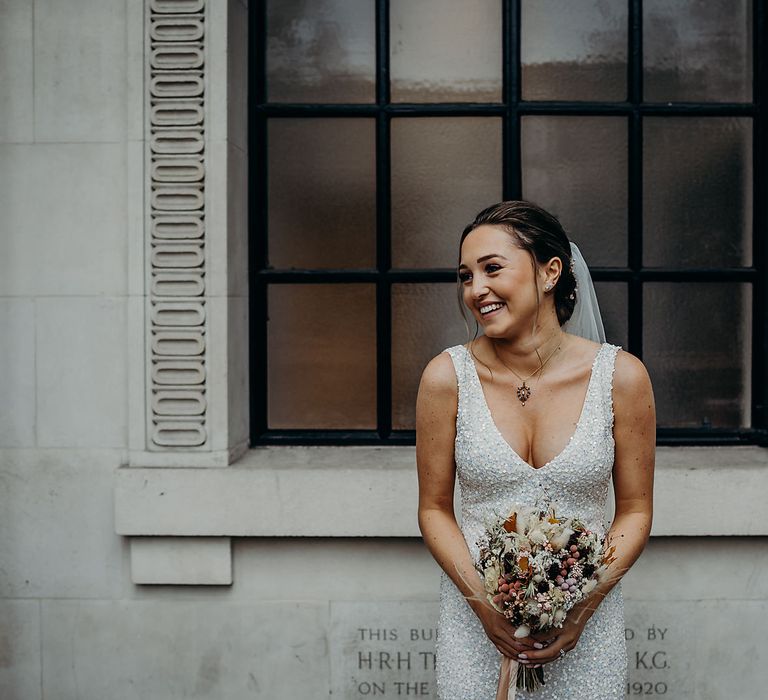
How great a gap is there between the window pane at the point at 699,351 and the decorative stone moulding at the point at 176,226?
221 cm

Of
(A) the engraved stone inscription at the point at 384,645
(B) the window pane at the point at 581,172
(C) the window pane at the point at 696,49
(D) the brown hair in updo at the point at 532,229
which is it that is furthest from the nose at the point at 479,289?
(C) the window pane at the point at 696,49

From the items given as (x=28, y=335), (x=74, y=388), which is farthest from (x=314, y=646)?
(x=28, y=335)

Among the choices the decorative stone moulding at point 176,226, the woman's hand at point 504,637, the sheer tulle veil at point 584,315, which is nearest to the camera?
the woman's hand at point 504,637

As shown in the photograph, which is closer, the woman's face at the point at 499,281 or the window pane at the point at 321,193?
the woman's face at the point at 499,281

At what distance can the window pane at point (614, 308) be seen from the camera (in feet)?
15.5

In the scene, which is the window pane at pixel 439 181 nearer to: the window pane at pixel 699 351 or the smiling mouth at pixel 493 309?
the window pane at pixel 699 351

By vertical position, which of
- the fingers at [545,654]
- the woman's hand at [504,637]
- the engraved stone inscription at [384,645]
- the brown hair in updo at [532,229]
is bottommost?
the engraved stone inscription at [384,645]

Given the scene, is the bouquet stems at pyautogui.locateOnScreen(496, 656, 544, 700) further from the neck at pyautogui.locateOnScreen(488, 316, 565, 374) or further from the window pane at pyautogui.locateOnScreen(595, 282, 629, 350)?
the window pane at pyautogui.locateOnScreen(595, 282, 629, 350)

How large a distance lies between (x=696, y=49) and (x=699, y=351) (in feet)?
4.87

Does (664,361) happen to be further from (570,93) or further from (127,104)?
(127,104)

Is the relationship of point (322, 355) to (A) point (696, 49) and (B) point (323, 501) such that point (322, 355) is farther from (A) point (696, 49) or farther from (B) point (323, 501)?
(A) point (696, 49)

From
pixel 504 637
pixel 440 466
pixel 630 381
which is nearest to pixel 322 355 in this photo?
pixel 440 466

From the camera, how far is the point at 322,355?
4785mm

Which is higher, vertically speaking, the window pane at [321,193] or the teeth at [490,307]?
the window pane at [321,193]
